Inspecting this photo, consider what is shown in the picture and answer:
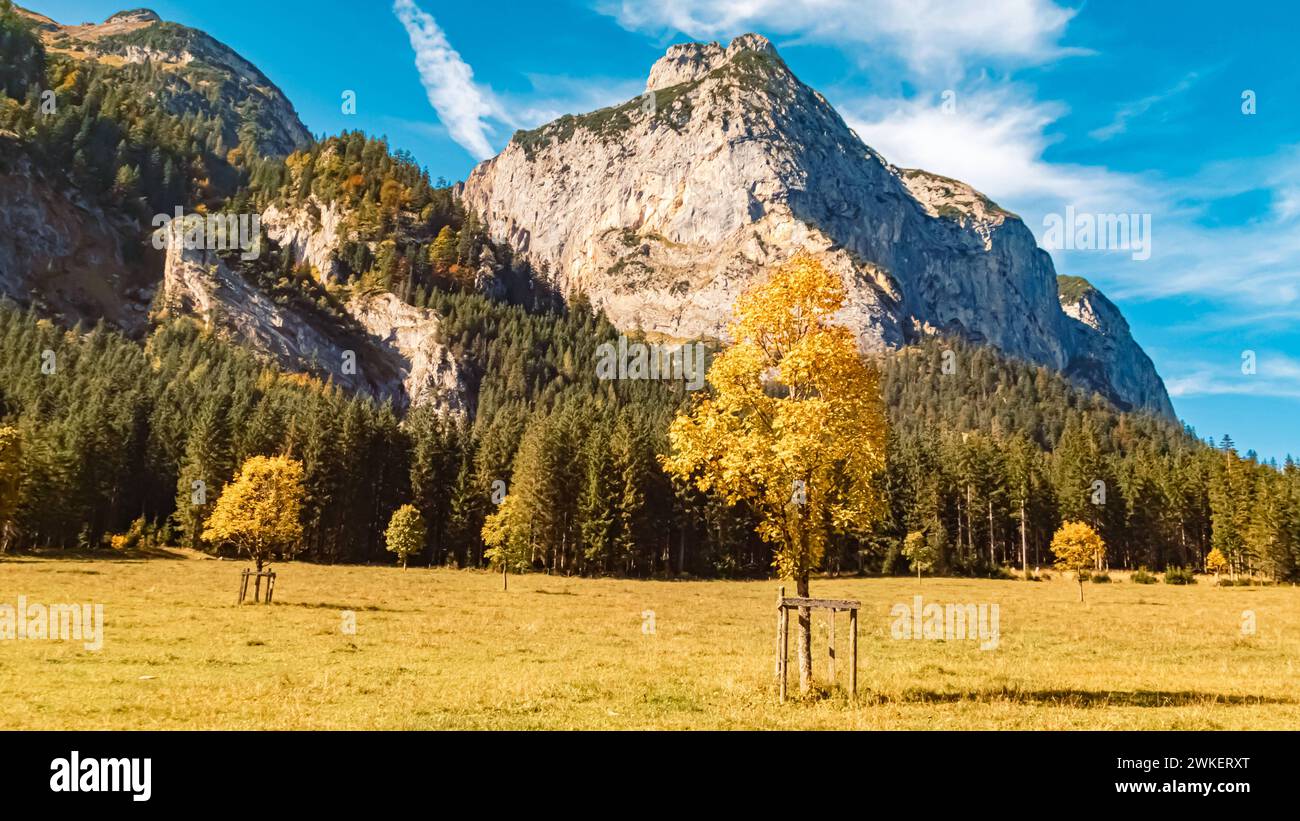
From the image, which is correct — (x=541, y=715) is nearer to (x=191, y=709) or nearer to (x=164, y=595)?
(x=191, y=709)

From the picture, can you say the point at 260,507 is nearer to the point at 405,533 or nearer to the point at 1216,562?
the point at 405,533

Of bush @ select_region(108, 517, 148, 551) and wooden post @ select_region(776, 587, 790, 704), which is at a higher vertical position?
wooden post @ select_region(776, 587, 790, 704)

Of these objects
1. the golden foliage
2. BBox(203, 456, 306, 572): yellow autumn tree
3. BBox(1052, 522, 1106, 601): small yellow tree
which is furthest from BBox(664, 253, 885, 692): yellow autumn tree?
BBox(1052, 522, 1106, 601): small yellow tree

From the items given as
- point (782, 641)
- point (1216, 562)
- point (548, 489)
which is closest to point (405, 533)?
point (548, 489)

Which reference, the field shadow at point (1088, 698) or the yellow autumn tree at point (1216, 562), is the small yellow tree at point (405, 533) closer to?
the field shadow at point (1088, 698)

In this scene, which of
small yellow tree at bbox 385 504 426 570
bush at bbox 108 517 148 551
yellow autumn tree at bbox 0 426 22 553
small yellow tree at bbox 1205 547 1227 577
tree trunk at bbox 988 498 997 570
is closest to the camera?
yellow autumn tree at bbox 0 426 22 553

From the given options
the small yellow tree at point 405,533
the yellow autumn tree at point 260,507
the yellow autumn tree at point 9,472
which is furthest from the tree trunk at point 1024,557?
the yellow autumn tree at point 9,472

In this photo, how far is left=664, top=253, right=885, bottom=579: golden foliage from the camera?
59.0ft

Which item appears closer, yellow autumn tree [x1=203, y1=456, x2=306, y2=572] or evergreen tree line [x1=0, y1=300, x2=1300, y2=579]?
yellow autumn tree [x1=203, y1=456, x2=306, y2=572]

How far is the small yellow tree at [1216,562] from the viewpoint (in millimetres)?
98500

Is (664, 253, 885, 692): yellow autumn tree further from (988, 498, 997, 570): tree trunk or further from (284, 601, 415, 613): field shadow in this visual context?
(988, 498, 997, 570): tree trunk

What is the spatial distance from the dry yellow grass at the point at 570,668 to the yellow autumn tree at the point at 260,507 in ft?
14.2

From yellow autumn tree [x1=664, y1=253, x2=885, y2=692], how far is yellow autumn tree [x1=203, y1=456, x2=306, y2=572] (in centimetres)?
3757
